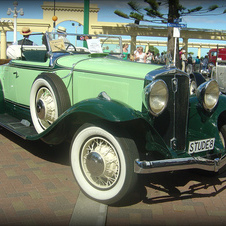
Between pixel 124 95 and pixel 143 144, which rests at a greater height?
pixel 124 95

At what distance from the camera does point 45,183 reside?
3131mm

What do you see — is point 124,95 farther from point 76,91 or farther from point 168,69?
point 76,91

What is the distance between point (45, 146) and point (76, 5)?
2586 centimetres

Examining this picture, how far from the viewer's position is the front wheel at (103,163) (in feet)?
8.23

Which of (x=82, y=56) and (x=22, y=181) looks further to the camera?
(x=82, y=56)

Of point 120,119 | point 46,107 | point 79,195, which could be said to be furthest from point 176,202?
point 46,107

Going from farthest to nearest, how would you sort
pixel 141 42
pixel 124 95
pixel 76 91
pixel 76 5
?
pixel 141 42 → pixel 76 5 → pixel 76 91 → pixel 124 95

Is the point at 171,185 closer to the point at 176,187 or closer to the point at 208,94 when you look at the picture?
the point at 176,187

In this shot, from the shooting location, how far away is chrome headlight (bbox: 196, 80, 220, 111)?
323 centimetres

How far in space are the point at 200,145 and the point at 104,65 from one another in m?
1.28

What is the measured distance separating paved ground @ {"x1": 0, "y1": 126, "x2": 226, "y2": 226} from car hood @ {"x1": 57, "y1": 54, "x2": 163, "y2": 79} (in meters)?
1.14

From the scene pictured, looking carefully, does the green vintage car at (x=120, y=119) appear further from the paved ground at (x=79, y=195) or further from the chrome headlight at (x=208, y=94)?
the paved ground at (x=79, y=195)

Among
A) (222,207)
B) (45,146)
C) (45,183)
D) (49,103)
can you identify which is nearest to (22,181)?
(45,183)

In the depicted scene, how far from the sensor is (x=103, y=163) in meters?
2.69
